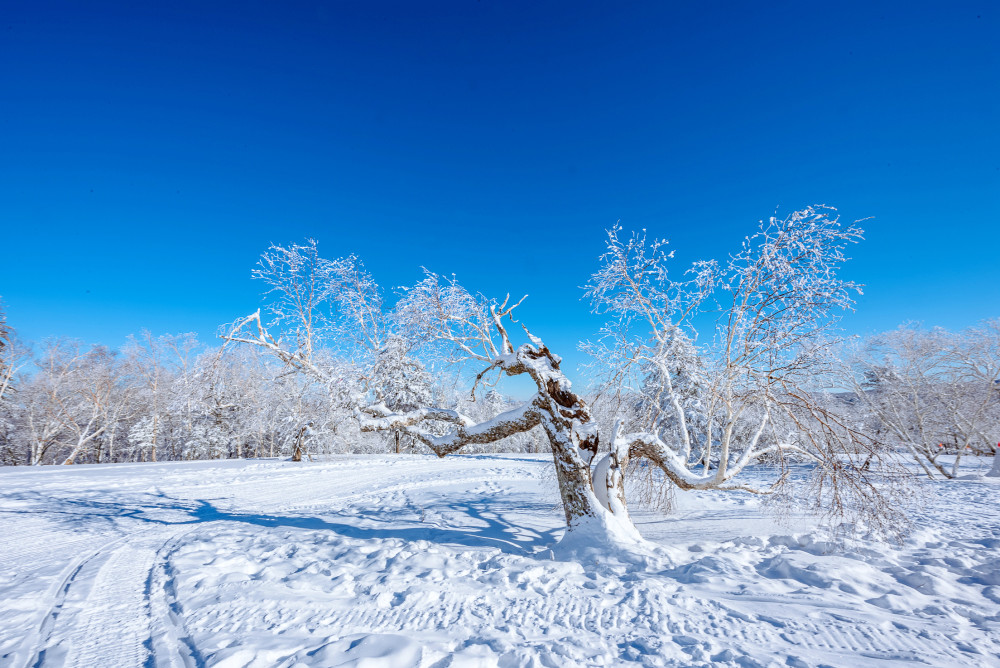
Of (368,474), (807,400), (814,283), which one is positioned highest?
(814,283)

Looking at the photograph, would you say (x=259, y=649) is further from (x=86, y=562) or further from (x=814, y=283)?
(x=814, y=283)

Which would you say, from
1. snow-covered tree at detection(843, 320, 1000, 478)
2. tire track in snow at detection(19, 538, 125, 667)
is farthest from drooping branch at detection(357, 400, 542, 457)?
snow-covered tree at detection(843, 320, 1000, 478)

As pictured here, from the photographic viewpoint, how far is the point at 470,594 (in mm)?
3520

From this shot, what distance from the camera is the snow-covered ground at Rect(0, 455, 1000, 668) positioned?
249cm

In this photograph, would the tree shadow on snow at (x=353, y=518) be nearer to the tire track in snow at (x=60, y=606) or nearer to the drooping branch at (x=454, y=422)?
the drooping branch at (x=454, y=422)

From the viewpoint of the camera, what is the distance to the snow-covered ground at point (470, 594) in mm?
2490

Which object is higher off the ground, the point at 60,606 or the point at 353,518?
the point at 60,606

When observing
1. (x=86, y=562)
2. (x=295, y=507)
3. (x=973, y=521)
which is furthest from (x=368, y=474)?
(x=973, y=521)

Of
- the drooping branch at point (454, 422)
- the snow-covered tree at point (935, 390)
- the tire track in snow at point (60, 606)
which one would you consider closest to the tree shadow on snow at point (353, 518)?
the drooping branch at point (454, 422)

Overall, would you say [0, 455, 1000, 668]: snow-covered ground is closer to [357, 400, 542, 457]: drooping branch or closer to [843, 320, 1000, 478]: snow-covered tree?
[357, 400, 542, 457]: drooping branch

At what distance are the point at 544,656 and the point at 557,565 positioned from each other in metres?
1.78

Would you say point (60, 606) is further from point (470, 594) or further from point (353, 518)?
point (353, 518)

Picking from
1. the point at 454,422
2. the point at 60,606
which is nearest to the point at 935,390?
the point at 454,422

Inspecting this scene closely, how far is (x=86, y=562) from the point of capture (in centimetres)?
459
